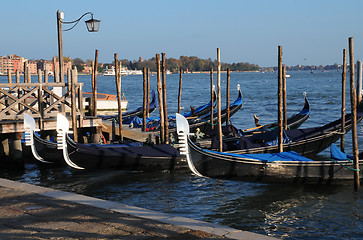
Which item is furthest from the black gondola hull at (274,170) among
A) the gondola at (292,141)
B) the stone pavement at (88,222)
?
the stone pavement at (88,222)

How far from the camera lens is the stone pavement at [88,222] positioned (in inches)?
176

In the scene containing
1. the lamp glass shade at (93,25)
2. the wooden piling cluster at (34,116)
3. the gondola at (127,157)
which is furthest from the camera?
the lamp glass shade at (93,25)

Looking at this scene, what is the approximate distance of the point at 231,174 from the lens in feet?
31.7

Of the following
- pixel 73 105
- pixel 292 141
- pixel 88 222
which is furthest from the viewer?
pixel 292 141

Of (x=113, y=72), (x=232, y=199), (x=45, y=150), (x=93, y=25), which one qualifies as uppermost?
(x=93, y=25)

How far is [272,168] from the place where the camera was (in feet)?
31.6

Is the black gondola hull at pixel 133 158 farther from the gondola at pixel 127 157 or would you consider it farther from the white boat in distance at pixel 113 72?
the white boat in distance at pixel 113 72

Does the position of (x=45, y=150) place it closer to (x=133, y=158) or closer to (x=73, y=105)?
(x=73, y=105)

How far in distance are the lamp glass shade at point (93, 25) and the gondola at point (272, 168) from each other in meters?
4.06

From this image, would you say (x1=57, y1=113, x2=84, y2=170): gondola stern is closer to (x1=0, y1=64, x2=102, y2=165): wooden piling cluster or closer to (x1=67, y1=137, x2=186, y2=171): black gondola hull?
(x1=67, y1=137, x2=186, y2=171): black gondola hull

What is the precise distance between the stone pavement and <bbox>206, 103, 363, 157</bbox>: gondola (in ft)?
20.0

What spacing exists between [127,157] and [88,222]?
6192mm

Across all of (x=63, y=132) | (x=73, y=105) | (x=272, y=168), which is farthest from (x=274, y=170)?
(x=73, y=105)

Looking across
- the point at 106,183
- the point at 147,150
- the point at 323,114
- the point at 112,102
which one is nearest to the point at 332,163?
the point at 147,150
